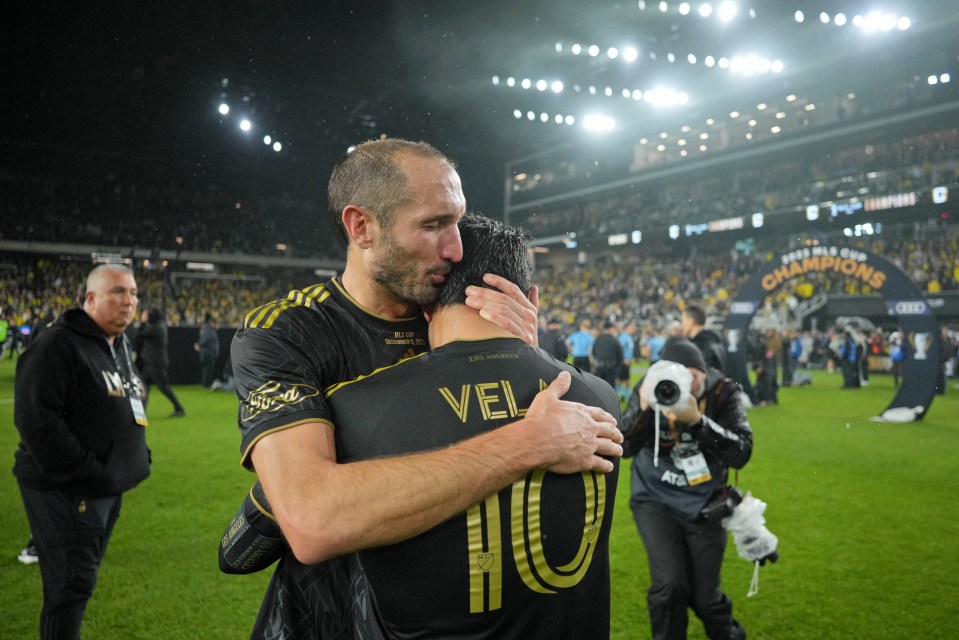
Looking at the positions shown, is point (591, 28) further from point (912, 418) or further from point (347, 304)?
point (347, 304)

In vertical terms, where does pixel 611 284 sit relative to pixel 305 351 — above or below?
above

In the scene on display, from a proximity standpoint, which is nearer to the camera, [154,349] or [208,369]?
[154,349]

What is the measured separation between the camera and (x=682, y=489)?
3.56 m

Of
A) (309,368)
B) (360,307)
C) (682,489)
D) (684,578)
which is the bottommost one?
(684,578)

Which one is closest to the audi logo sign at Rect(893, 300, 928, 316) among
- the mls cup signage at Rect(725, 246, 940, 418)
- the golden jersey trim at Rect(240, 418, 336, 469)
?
the mls cup signage at Rect(725, 246, 940, 418)

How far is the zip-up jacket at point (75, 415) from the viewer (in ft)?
10.7

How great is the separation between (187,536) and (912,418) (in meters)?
14.0

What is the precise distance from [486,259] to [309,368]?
1.78 feet

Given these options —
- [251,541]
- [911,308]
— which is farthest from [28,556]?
[911,308]

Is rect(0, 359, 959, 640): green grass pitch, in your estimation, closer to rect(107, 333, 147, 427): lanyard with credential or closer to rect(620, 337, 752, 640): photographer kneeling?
rect(620, 337, 752, 640): photographer kneeling

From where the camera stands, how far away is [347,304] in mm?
1904

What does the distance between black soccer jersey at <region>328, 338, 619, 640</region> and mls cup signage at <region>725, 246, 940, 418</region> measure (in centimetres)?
1393

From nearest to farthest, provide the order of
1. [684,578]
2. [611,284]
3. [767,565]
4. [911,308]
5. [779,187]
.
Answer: [684,578] < [767,565] < [911,308] < [779,187] < [611,284]

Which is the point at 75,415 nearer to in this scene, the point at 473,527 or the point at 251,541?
the point at 251,541
